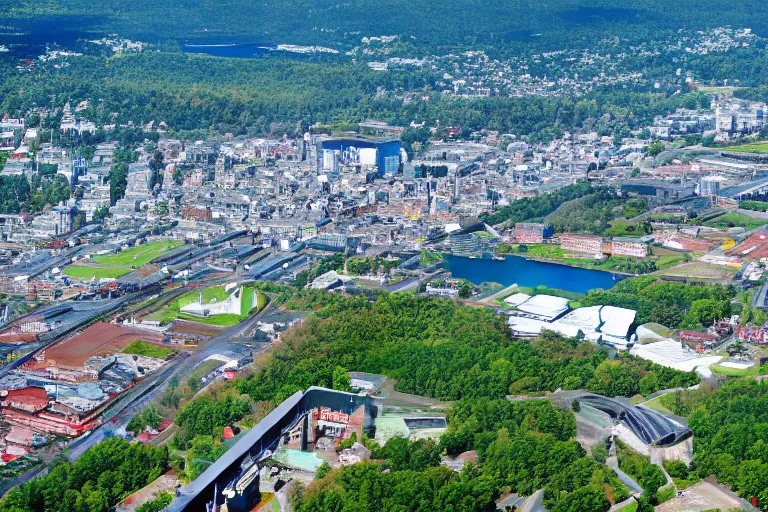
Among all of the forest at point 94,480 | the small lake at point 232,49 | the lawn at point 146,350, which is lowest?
the lawn at point 146,350

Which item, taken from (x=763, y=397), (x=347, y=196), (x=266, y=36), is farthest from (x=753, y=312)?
(x=266, y=36)

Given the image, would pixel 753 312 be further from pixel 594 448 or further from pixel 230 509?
pixel 230 509

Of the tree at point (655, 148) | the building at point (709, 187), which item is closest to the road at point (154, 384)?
the building at point (709, 187)

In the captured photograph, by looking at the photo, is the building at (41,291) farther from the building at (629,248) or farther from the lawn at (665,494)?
the lawn at (665,494)

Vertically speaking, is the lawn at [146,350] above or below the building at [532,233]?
above

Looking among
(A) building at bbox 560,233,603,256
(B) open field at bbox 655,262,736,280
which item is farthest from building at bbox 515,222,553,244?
(B) open field at bbox 655,262,736,280

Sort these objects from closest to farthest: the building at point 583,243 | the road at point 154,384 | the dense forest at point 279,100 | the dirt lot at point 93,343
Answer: the road at point 154,384
the dirt lot at point 93,343
the building at point 583,243
the dense forest at point 279,100

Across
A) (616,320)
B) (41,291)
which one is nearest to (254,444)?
(616,320)
